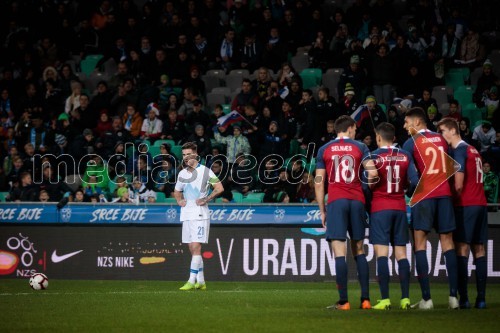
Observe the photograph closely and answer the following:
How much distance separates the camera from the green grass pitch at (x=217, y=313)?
974 cm

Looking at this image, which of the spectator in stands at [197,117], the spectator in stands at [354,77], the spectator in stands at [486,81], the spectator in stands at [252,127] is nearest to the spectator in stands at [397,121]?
the spectator in stands at [354,77]

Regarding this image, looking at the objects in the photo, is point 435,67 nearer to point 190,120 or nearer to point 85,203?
point 190,120

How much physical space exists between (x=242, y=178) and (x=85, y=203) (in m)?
3.58

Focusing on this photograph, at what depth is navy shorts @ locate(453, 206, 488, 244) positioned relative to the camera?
11891mm

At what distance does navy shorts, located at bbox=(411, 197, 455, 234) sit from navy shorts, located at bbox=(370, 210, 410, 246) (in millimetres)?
198

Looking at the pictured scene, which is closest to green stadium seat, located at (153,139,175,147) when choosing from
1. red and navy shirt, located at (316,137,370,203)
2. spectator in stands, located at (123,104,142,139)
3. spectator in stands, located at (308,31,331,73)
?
spectator in stands, located at (123,104,142,139)

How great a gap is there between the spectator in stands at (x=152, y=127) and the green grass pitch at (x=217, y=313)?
290 inches

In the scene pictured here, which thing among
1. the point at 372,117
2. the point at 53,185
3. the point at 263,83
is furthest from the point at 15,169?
the point at 372,117

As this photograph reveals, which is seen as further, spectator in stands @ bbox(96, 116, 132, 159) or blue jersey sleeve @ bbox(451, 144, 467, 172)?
spectator in stands @ bbox(96, 116, 132, 159)

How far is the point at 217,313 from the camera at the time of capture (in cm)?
1115

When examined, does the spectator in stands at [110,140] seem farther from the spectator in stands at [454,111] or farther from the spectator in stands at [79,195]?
the spectator in stands at [454,111]

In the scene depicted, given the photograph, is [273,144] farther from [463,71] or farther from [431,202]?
[431,202]

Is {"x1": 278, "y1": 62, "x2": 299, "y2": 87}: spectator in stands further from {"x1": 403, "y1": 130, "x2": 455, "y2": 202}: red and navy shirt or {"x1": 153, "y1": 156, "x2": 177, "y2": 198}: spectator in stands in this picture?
{"x1": 403, "y1": 130, "x2": 455, "y2": 202}: red and navy shirt

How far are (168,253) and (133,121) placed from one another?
225 inches
